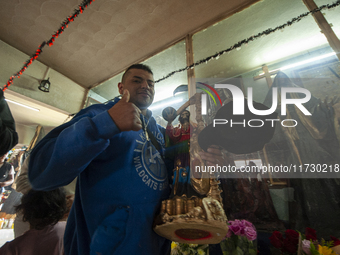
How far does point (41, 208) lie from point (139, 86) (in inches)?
45.0

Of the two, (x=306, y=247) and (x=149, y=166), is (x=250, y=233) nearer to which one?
(x=306, y=247)

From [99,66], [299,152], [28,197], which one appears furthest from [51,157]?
[99,66]

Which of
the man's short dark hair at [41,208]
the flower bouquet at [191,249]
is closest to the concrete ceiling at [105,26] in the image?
the man's short dark hair at [41,208]

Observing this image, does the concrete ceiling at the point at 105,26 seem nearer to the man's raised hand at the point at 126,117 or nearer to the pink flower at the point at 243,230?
the man's raised hand at the point at 126,117

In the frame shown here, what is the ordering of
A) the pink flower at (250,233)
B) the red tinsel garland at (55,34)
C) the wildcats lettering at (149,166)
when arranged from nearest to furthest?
the wildcats lettering at (149,166), the pink flower at (250,233), the red tinsel garland at (55,34)

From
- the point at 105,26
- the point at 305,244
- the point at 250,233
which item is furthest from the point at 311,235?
the point at 105,26

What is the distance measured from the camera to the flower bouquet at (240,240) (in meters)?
0.80

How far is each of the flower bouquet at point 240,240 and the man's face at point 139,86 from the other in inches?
34.7

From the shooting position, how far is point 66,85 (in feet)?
7.22

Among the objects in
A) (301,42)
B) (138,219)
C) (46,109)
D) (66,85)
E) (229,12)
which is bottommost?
(138,219)

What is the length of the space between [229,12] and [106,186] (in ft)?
5.73

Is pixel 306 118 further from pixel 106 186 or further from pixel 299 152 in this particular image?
pixel 106 186

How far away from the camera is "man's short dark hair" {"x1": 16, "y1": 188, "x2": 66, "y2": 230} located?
100cm

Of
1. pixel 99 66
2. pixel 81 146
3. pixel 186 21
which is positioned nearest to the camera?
pixel 81 146
